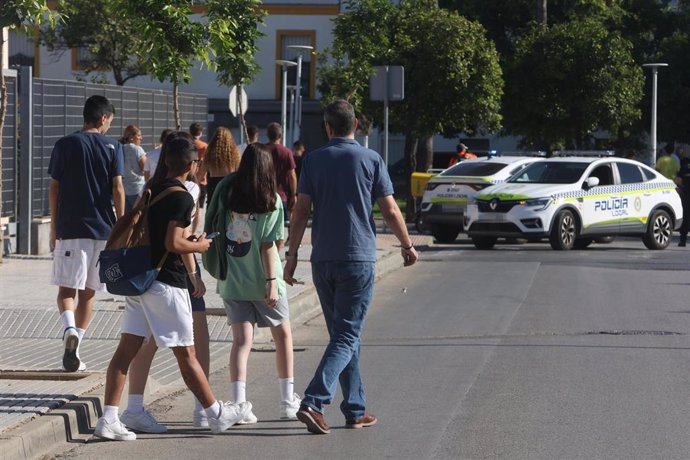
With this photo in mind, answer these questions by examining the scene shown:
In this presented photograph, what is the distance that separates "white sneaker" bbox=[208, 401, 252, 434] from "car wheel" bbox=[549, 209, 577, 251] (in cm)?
1486

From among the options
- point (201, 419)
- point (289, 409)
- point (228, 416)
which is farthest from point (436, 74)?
point (228, 416)

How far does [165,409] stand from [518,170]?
55.0 ft

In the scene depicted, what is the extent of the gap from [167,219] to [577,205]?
1585 centimetres

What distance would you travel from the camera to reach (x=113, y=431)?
731 centimetres

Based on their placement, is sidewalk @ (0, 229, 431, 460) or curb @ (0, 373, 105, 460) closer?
curb @ (0, 373, 105, 460)

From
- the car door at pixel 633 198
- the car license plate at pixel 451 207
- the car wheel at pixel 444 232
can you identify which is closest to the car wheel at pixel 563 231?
the car door at pixel 633 198

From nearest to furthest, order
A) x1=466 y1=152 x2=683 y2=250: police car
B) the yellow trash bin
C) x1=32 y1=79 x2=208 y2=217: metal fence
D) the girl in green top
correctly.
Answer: the girl in green top
x1=32 y1=79 x2=208 y2=217: metal fence
x1=466 y1=152 x2=683 y2=250: police car
the yellow trash bin

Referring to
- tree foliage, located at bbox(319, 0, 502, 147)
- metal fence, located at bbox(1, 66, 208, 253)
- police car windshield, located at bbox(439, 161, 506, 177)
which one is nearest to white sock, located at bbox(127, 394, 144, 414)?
metal fence, located at bbox(1, 66, 208, 253)

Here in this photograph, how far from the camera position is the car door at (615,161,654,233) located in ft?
75.8

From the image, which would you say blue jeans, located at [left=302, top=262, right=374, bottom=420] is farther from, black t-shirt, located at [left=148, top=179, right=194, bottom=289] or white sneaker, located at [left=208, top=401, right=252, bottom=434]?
black t-shirt, located at [left=148, top=179, right=194, bottom=289]

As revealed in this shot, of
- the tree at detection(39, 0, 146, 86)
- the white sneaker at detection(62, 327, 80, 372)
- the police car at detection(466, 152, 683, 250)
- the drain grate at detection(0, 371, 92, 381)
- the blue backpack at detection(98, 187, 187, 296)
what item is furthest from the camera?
the tree at detection(39, 0, 146, 86)

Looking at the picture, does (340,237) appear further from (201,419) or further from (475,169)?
(475,169)

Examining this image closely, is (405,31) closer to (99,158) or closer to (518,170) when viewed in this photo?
(518,170)

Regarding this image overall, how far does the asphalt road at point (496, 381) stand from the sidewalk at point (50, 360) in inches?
9.2
